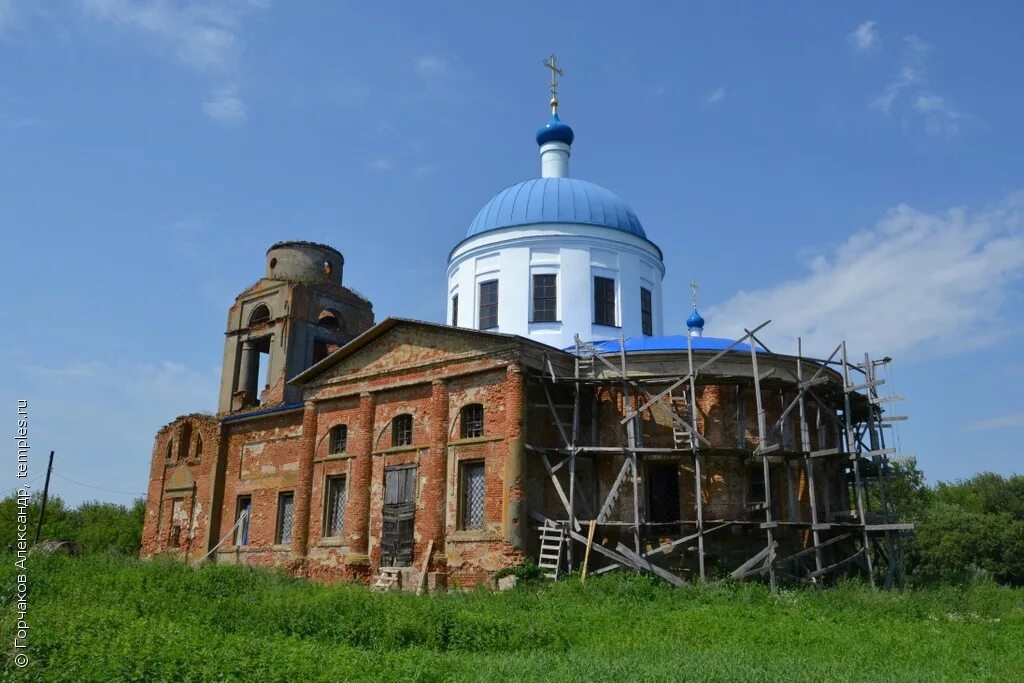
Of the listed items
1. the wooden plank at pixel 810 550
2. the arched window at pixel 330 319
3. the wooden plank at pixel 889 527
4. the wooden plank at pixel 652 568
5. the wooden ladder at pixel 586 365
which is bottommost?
the wooden plank at pixel 652 568

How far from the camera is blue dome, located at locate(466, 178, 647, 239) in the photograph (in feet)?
77.0

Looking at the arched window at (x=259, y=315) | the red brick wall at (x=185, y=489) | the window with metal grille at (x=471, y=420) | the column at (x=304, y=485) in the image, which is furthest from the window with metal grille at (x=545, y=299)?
the red brick wall at (x=185, y=489)

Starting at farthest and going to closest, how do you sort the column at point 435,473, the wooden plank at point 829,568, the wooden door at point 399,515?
the wooden door at point 399,515, the column at point 435,473, the wooden plank at point 829,568

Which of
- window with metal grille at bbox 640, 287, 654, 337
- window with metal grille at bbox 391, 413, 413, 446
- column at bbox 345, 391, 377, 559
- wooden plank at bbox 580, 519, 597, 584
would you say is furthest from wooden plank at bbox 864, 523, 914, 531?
column at bbox 345, 391, 377, 559

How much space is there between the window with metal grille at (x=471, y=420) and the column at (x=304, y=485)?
496 centimetres

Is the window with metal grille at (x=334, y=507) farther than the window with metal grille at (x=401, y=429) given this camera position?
Yes

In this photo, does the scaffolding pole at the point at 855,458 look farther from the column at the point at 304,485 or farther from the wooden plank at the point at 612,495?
the column at the point at 304,485

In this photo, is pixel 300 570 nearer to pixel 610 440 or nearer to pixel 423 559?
pixel 423 559

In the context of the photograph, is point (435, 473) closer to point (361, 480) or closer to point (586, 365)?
point (361, 480)

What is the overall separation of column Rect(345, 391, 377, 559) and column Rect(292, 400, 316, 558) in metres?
1.40

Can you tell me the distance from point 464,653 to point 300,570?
11570 mm

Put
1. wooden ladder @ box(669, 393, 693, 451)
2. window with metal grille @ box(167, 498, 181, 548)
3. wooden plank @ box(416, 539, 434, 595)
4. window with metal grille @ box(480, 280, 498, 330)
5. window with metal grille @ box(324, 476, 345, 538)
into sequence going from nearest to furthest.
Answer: wooden ladder @ box(669, 393, 693, 451)
wooden plank @ box(416, 539, 434, 595)
window with metal grille @ box(324, 476, 345, 538)
window with metal grille @ box(480, 280, 498, 330)
window with metal grille @ box(167, 498, 181, 548)

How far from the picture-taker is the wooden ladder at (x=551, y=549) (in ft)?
55.9

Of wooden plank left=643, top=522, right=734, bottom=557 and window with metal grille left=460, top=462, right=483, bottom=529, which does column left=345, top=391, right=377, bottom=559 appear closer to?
window with metal grille left=460, top=462, right=483, bottom=529
